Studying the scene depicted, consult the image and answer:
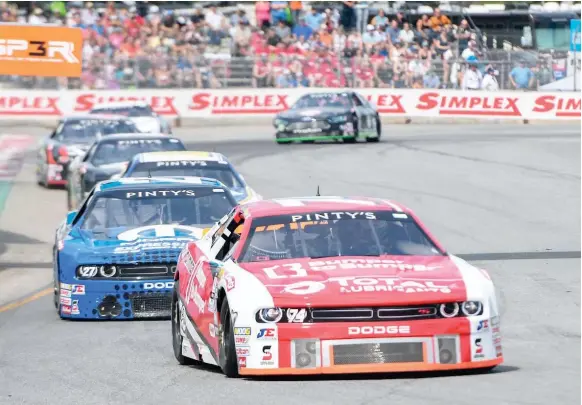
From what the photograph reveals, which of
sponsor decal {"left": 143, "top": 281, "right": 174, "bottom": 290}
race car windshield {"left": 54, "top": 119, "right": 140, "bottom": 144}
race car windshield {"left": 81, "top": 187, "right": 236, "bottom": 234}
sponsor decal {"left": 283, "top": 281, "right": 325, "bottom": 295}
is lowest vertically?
race car windshield {"left": 54, "top": 119, "right": 140, "bottom": 144}

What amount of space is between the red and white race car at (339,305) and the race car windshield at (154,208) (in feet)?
12.6

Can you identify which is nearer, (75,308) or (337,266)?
(337,266)

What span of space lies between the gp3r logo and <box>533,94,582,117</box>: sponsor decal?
26.9 meters

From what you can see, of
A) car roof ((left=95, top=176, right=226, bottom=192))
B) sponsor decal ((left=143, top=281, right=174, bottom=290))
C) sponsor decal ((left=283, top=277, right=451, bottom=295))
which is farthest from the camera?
car roof ((left=95, top=176, right=226, bottom=192))

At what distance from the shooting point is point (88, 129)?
26.5 meters

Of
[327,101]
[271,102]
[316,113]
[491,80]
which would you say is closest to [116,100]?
[271,102]

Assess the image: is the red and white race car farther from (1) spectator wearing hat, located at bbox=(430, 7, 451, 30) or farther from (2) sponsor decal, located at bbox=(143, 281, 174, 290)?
(1) spectator wearing hat, located at bbox=(430, 7, 451, 30)

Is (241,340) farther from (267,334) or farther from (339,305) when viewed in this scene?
(339,305)

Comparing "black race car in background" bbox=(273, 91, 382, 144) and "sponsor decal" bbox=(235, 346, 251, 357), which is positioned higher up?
"sponsor decal" bbox=(235, 346, 251, 357)

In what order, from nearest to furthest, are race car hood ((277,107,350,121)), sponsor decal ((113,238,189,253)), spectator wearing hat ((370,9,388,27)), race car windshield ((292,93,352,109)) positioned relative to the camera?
sponsor decal ((113,238,189,253)) < race car hood ((277,107,350,121)) < race car windshield ((292,93,352,109)) < spectator wearing hat ((370,9,388,27))

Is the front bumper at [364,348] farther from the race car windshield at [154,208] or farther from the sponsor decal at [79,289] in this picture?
the race car windshield at [154,208]

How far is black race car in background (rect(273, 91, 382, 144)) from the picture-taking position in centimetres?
3400

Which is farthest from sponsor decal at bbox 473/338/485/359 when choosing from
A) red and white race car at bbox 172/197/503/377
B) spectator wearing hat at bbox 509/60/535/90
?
spectator wearing hat at bbox 509/60/535/90

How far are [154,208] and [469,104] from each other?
31583 millimetres
